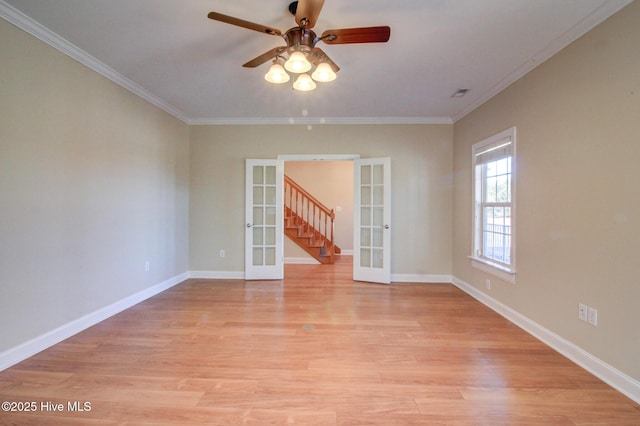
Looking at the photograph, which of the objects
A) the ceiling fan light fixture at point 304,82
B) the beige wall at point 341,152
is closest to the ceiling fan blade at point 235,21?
the ceiling fan light fixture at point 304,82

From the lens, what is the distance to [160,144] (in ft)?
13.3

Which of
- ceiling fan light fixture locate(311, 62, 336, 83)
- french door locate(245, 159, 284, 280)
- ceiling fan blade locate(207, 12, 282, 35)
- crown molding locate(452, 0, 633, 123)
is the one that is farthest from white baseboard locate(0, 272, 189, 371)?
crown molding locate(452, 0, 633, 123)

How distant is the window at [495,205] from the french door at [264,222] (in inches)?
116

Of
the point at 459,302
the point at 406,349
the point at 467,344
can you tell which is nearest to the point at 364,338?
the point at 406,349

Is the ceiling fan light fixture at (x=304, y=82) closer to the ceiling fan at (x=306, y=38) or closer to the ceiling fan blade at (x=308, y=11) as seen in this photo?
the ceiling fan at (x=306, y=38)

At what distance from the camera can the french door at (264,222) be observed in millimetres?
4750

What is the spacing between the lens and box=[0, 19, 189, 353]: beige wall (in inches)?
85.6

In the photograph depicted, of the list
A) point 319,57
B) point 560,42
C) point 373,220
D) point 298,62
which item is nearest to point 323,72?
point 319,57

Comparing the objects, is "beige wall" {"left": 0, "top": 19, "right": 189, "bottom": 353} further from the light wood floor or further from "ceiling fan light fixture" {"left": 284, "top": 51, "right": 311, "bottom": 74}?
"ceiling fan light fixture" {"left": 284, "top": 51, "right": 311, "bottom": 74}

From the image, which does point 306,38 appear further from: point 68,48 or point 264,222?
point 264,222

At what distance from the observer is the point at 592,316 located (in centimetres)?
215

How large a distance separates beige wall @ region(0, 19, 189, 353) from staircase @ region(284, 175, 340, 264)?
3.07 metres

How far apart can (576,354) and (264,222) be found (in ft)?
13.2

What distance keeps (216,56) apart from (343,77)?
133cm
